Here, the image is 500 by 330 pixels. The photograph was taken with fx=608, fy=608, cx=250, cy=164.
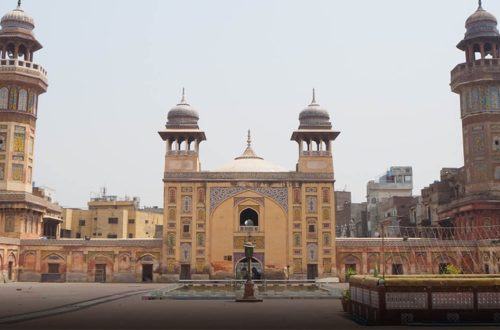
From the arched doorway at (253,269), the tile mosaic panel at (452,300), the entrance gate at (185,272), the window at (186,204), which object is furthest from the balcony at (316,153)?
the tile mosaic panel at (452,300)

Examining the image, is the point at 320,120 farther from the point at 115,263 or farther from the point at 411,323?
the point at 411,323

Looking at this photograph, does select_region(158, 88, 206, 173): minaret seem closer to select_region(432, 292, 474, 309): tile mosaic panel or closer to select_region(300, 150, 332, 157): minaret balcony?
select_region(300, 150, 332, 157): minaret balcony

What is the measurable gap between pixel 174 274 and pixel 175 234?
2.84 meters

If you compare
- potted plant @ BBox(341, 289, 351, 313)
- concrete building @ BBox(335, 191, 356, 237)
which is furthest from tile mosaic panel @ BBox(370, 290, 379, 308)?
concrete building @ BBox(335, 191, 356, 237)

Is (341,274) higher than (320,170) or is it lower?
lower

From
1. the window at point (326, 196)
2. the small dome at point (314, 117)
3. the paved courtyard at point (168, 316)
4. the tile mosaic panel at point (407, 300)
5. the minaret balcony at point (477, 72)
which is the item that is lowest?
the paved courtyard at point (168, 316)

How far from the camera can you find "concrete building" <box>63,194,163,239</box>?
64812 mm

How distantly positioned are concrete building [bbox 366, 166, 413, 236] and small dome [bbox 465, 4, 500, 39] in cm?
2677

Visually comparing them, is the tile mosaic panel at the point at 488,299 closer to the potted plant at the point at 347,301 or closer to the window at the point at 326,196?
the potted plant at the point at 347,301

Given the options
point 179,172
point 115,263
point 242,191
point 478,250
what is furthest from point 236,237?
point 478,250

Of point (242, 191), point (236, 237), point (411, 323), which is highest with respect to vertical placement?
point (242, 191)

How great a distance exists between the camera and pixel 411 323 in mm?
14930

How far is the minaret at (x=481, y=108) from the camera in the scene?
44562 mm

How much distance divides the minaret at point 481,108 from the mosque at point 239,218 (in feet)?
0.24
